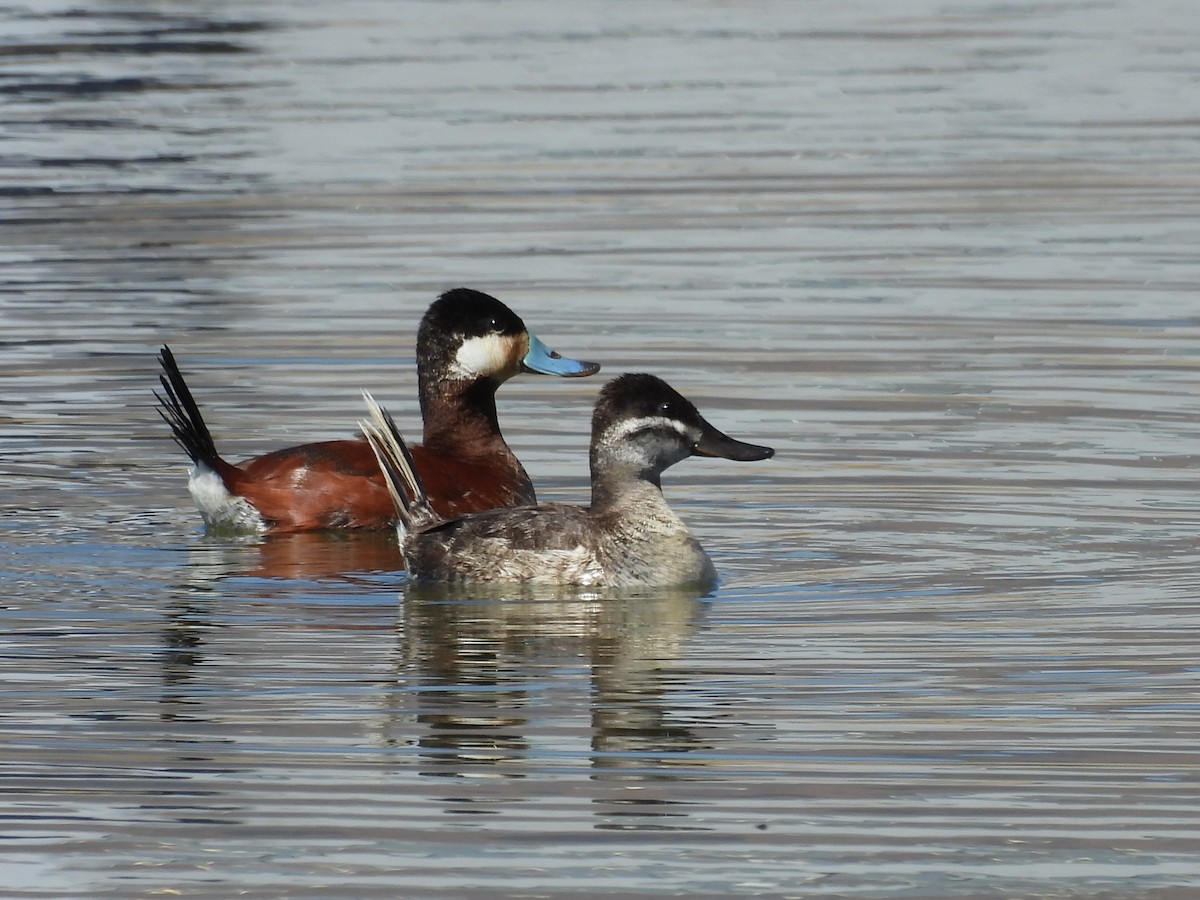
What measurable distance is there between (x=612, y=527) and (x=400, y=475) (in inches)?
39.2

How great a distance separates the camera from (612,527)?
9156 mm

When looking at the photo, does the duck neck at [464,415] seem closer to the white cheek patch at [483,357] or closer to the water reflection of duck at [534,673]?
the white cheek patch at [483,357]

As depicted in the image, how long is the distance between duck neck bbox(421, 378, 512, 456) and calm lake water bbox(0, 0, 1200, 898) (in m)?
0.48

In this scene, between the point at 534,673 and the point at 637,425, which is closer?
the point at 534,673

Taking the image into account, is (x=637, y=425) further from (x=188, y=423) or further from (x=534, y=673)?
(x=188, y=423)

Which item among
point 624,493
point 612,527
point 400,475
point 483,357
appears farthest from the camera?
point 483,357

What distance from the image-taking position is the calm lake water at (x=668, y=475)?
20.5 ft

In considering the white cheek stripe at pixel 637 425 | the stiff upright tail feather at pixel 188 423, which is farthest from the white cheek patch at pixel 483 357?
the white cheek stripe at pixel 637 425

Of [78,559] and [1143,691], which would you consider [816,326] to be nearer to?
[78,559]

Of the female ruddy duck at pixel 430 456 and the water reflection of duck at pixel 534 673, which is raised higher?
the female ruddy duck at pixel 430 456

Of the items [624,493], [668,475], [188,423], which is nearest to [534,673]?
[624,493]

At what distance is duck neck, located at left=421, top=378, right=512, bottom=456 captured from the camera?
10867 mm

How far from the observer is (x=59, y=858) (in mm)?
5988

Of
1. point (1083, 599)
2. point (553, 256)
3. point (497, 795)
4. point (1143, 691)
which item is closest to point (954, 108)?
point (553, 256)
